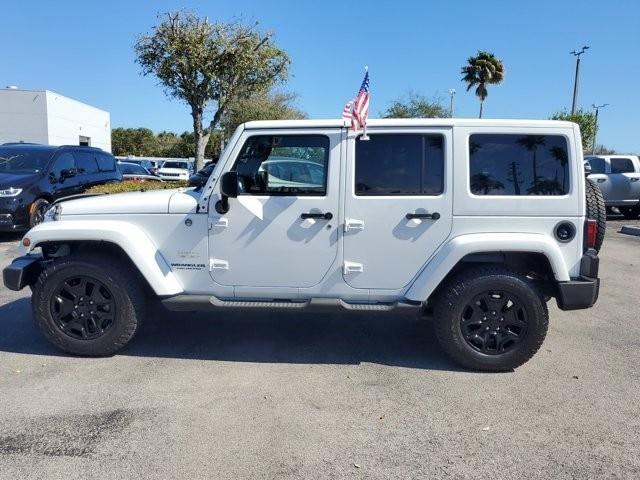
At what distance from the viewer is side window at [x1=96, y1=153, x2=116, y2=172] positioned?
12.6m

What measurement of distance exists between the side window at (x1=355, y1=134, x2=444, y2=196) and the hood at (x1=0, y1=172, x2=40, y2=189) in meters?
8.11

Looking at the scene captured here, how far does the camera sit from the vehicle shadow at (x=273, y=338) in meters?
4.59

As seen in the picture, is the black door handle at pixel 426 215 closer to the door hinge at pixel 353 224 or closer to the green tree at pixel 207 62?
the door hinge at pixel 353 224

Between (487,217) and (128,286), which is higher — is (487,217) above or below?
above

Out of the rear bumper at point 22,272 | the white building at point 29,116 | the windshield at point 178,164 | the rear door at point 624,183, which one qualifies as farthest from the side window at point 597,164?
the white building at point 29,116

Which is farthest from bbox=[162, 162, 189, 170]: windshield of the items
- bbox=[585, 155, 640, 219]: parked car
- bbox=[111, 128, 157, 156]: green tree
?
bbox=[111, 128, 157, 156]: green tree

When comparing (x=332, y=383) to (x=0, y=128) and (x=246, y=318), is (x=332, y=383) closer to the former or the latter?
→ (x=246, y=318)

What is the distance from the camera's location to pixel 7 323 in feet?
17.6

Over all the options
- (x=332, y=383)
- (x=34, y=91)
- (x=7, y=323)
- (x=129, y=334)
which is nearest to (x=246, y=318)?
(x=129, y=334)

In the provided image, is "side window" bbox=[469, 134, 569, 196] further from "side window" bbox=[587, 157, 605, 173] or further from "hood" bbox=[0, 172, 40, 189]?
"side window" bbox=[587, 157, 605, 173]

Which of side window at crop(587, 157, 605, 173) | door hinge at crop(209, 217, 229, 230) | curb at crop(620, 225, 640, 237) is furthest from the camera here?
side window at crop(587, 157, 605, 173)

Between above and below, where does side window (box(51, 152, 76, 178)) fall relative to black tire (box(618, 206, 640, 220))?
above

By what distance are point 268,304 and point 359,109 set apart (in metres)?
1.69

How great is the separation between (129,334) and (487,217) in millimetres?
3018
